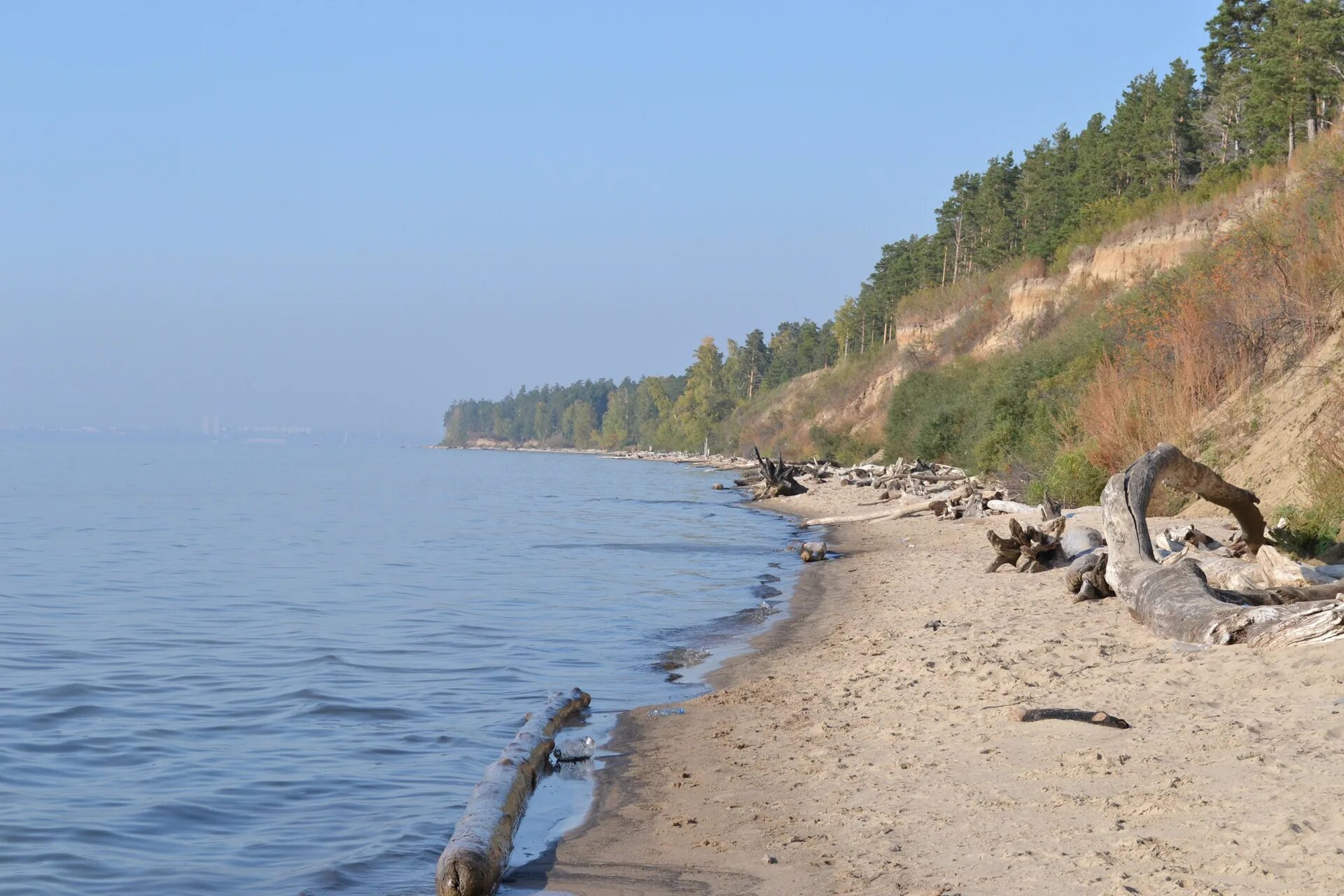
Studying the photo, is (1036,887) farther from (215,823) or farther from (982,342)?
(982,342)

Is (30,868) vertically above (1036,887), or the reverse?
(1036,887)

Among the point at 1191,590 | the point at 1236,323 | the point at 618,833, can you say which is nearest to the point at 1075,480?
the point at 1236,323

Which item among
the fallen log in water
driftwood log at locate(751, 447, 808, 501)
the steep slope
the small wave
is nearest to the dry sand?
the small wave

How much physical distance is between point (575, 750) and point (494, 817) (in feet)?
6.19

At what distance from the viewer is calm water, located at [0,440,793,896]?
6980mm

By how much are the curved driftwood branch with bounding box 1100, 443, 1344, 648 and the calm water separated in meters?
4.25

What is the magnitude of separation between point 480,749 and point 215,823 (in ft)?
7.31

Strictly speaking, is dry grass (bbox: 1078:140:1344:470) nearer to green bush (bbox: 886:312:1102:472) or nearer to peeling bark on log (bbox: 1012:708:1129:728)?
green bush (bbox: 886:312:1102:472)

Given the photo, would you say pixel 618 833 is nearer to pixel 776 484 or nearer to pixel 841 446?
pixel 776 484

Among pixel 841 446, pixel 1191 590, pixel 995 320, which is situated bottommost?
pixel 1191 590

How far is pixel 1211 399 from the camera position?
18500mm

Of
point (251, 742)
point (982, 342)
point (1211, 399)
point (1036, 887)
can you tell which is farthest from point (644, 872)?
point (982, 342)

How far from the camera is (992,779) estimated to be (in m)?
6.46

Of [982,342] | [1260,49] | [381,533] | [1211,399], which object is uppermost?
[1260,49]
